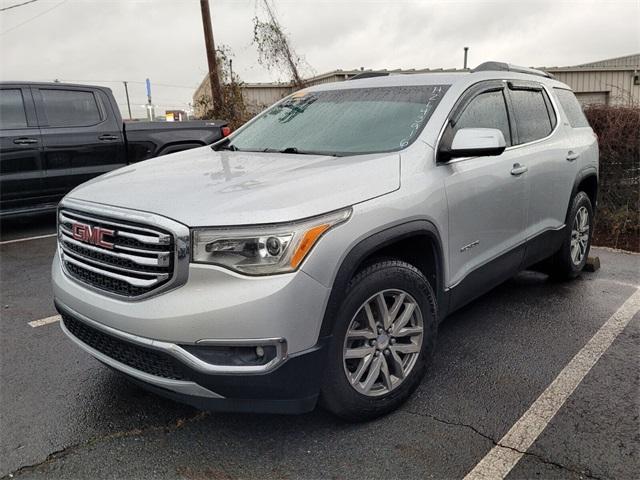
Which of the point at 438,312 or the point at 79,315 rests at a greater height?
the point at 79,315

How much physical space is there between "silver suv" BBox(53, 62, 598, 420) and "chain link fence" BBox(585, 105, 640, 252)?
375 cm

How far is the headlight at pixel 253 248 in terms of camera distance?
2.25 m

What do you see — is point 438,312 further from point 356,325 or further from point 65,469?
point 65,469

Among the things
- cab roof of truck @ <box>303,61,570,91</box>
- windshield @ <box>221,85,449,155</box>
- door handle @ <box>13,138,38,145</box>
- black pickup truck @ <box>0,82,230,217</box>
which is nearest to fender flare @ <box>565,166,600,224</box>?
cab roof of truck @ <box>303,61,570,91</box>

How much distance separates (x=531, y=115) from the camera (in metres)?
4.20

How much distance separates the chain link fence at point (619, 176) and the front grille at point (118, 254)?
606 centimetres

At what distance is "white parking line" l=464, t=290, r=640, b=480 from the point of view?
244 centimetres

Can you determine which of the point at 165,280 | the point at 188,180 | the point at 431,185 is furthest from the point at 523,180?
the point at 165,280

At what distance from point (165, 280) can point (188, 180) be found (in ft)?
2.16

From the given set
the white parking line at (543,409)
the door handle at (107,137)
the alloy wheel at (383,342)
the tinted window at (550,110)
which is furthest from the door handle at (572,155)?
the door handle at (107,137)

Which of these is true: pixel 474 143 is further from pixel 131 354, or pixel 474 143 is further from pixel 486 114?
pixel 131 354

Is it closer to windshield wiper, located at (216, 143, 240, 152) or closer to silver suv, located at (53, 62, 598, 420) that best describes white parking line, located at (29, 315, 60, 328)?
silver suv, located at (53, 62, 598, 420)

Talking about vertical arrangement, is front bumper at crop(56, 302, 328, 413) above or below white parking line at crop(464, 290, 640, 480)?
above

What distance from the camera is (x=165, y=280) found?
2.31 m
